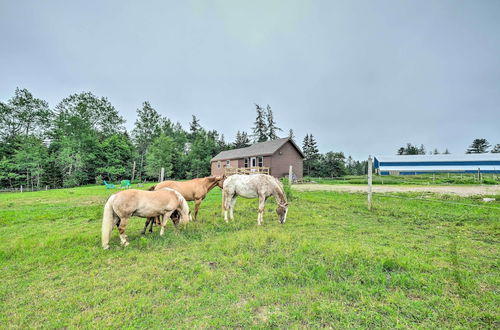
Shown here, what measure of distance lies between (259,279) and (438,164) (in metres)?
53.1

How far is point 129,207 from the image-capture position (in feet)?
14.2

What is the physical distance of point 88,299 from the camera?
8.27ft

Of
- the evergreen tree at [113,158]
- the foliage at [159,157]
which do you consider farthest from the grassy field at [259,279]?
the evergreen tree at [113,158]

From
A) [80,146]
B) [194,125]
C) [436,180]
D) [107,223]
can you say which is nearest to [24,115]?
[80,146]

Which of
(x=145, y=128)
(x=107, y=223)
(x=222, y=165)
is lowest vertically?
(x=107, y=223)

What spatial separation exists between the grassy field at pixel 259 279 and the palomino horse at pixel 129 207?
488mm

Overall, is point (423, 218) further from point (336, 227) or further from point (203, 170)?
point (203, 170)

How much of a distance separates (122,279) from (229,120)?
56364mm

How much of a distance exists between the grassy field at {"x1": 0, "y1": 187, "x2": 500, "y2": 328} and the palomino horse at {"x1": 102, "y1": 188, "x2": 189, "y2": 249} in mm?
488

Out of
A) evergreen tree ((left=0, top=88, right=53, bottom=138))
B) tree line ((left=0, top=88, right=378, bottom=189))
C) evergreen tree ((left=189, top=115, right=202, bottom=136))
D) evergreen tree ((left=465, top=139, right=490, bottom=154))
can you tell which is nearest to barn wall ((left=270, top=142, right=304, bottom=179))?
tree line ((left=0, top=88, right=378, bottom=189))

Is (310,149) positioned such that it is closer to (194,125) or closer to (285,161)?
(285,161)

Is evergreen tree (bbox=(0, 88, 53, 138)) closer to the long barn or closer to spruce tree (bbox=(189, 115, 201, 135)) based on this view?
spruce tree (bbox=(189, 115, 201, 135))

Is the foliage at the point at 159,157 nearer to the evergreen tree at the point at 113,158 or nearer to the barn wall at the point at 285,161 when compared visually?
the evergreen tree at the point at 113,158

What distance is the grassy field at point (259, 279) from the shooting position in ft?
7.07
